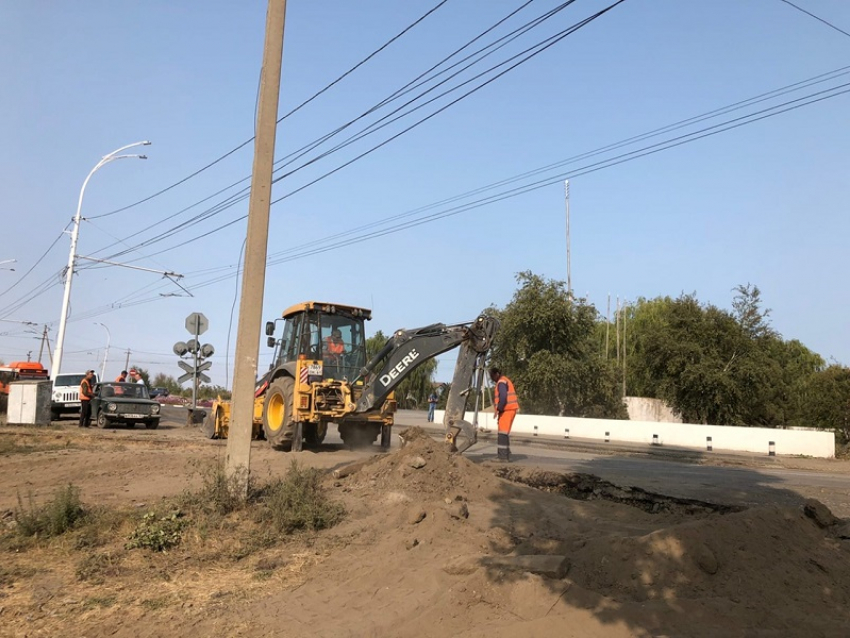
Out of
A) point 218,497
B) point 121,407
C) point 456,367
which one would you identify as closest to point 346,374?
point 456,367

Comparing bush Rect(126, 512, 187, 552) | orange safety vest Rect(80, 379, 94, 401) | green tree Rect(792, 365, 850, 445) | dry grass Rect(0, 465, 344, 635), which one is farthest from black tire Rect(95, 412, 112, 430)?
green tree Rect(792, 365, 850, 445)

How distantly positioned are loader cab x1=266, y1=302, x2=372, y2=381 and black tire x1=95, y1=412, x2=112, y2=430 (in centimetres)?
1134

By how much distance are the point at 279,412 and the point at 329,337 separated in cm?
216

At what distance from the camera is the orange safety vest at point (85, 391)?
24078 mm

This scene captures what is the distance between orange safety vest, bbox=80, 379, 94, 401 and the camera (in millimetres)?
24078

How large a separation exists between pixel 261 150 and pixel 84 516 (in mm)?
4945

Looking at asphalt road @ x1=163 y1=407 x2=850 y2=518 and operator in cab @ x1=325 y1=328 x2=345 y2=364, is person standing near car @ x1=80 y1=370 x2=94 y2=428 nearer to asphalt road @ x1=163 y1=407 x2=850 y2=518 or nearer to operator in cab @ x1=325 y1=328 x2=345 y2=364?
operator in cab @ x1=325 y1=328 x2=345 y2=364

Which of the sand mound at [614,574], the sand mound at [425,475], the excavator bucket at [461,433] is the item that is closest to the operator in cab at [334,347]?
the excavator bucket at [461,433]

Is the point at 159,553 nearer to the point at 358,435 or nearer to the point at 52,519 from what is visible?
the point at 52,519

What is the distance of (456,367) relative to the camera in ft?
40.7

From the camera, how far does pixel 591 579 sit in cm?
530

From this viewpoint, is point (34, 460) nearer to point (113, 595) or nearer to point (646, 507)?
point (113, 595)

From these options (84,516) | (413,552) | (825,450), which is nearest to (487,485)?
(413,552)

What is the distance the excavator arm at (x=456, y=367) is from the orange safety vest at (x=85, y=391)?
14178 millimetres
